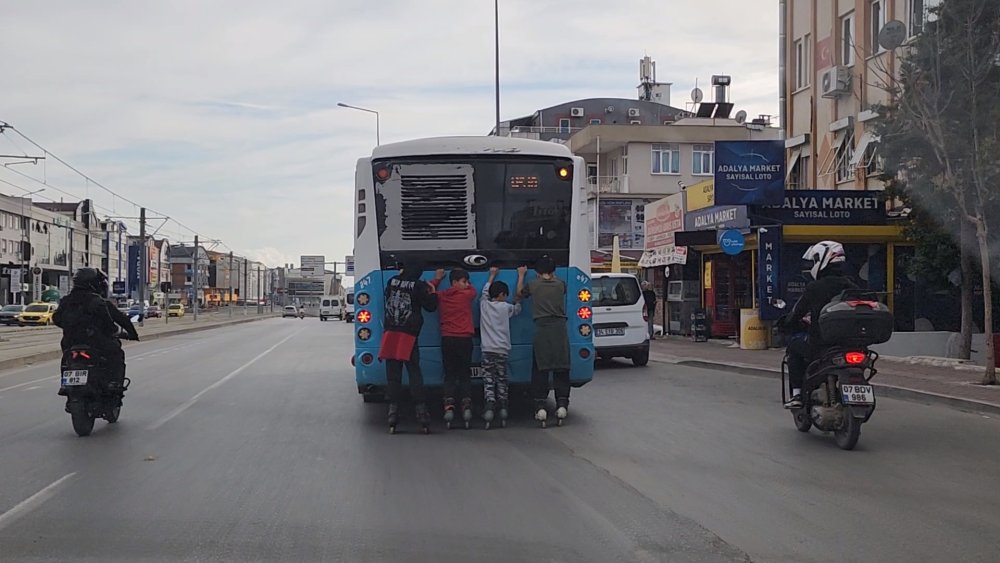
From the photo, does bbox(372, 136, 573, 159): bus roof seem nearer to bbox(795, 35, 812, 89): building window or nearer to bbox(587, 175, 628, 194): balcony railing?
bbox(795, 35, 812, 89): building window

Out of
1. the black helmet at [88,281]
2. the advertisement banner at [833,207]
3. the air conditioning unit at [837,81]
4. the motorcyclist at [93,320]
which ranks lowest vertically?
the motorcyclist at [93,320]

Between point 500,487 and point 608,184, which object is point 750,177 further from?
point 608,184

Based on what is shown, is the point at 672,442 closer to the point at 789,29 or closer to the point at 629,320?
the point at 629,320

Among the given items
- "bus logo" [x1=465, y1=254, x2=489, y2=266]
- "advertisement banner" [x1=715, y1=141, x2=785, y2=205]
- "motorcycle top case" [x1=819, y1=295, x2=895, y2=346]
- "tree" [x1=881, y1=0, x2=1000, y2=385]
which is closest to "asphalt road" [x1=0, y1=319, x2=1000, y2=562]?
"motorcycle top case" [x1=819, y1=295, x2=895, y2=346]

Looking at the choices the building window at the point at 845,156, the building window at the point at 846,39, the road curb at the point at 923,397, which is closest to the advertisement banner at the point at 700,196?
the building window at the point at 845,156

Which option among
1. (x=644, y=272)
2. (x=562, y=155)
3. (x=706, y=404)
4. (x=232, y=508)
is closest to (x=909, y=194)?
(x=706, y=404)

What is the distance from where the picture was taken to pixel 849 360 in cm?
942

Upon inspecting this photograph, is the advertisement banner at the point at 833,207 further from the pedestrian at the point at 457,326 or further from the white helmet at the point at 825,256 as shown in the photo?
the pedestrian at the point at 457,326

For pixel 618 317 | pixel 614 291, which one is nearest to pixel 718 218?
pixel 614 291

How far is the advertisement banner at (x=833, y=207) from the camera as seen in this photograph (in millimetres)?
24297

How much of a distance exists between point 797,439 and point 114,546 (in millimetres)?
6845

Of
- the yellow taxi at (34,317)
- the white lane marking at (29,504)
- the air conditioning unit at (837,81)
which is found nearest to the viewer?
the white lane marking at (29,504)

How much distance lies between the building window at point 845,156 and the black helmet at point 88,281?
68.0ft

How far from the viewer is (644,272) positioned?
3775 centimetres
